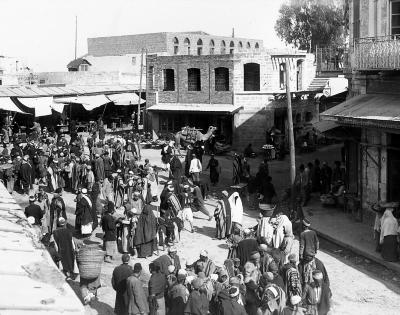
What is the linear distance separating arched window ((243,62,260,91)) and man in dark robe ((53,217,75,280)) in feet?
77.1

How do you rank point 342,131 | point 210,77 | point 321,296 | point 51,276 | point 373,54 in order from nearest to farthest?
point 51,276 → point 321,296 → point 373,54 → point 342,131 → point 210,77

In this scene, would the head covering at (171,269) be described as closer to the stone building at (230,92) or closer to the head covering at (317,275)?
the head covering at (317,275)

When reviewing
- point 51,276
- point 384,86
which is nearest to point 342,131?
point 384,86

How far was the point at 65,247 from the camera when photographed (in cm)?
1391

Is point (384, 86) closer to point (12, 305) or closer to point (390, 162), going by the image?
point (390, 162)

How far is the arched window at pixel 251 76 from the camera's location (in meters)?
36.2

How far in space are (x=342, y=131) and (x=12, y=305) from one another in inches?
675

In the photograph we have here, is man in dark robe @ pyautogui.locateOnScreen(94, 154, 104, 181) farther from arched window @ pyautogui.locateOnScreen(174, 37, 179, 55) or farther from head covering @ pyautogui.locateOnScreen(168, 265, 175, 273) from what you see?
arched window @ pyautogui.locateOnScreen(174, 37, 179, 55)

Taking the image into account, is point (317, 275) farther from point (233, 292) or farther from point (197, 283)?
point (197, 283)

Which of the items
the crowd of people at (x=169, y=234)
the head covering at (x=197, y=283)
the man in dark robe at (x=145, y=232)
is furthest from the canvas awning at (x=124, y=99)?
the head covering at (x=197, y=283)

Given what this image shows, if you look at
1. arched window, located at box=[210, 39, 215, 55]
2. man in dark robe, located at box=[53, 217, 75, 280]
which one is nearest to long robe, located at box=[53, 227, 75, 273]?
man in dark robe, located at box=[53, 217, 75, 280]

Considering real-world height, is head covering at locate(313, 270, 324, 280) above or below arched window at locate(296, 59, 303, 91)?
below

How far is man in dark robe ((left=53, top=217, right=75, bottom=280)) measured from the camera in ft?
45.3

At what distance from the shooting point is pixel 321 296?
11.8 m
